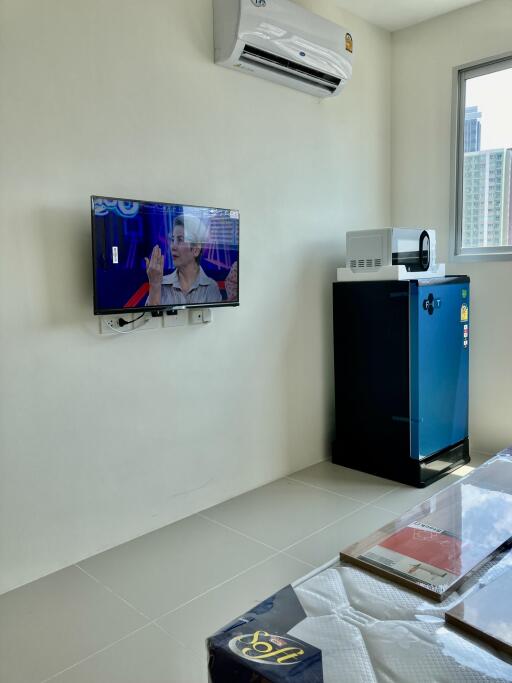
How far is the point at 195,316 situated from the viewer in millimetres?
3162

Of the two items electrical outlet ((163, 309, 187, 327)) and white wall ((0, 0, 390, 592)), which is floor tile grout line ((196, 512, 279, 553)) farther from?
electrical outlet ((163, 309, 187, 327))

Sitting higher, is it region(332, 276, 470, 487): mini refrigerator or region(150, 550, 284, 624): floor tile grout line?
region(332, 276, 470, 487): mini refrigerator

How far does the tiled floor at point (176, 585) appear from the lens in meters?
2.03

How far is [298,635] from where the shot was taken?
136 centimetres

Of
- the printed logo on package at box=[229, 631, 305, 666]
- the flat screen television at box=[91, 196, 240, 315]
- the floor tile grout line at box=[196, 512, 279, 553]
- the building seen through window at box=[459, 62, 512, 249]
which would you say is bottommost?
the floor tile grout line at box=[196, 512, 279, 553]

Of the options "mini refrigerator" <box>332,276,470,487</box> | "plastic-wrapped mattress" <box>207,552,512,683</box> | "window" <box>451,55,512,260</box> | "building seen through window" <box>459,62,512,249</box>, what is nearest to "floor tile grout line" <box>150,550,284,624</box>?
"plastic-wrapped mattress" <box>207,552,512,683</box>

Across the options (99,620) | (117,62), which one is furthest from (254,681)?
(117,62)

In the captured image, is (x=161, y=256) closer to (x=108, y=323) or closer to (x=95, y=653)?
(x=108, y=323)

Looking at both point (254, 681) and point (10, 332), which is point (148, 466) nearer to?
point (10, 332)

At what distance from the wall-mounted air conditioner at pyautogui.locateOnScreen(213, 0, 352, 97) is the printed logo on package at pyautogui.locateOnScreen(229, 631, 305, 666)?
2.85 meters

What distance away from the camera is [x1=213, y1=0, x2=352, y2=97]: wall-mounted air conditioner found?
3027mm

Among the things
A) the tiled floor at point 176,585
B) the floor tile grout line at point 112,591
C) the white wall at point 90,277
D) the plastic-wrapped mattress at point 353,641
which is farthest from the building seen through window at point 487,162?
the floor tile grout line at point 112,591

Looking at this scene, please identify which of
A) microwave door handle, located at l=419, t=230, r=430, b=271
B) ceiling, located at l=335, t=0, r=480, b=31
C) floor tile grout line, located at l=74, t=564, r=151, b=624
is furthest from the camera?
ceiling, located at l=335, t=0, r=480, b=31

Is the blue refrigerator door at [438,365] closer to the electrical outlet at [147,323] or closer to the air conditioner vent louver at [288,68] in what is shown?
the air conditioner vent louver at [288,68]
